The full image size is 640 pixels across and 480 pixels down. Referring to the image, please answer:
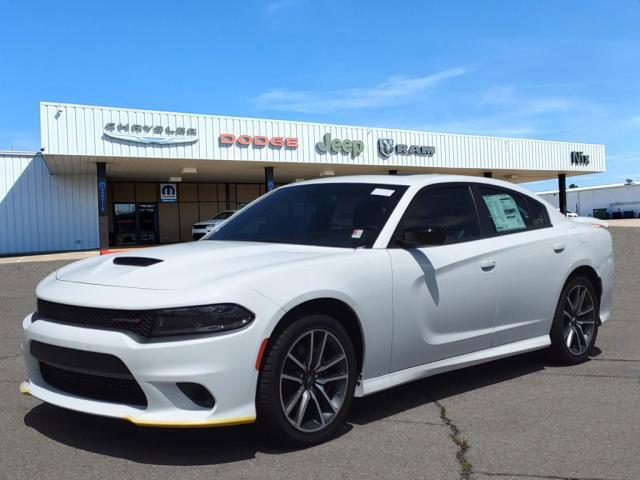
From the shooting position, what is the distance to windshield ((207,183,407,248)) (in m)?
4.33

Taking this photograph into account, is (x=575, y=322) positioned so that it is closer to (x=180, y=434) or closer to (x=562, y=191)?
(x=180, y=434)

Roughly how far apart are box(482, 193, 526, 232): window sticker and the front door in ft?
0.77

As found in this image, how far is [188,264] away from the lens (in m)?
3.69

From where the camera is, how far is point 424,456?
11.4 feet

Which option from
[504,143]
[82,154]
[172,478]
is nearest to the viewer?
[172,478]

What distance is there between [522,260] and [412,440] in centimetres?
190

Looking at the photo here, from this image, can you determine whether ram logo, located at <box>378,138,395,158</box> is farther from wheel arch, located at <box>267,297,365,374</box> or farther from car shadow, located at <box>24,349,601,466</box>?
wheel arch, located at <box>267,297,365,374</box>

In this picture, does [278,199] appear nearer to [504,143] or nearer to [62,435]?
[62,435]

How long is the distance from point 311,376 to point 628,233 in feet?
31.3

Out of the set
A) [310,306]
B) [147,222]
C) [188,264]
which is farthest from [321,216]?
[147,222]

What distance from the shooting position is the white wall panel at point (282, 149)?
2183 centimetres

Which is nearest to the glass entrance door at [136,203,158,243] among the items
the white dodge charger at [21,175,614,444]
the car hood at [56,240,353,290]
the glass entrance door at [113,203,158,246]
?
the glass entrance door at [113,203,158,246]

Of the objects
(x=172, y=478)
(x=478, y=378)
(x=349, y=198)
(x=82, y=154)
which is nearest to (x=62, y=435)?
(x=172, y=478)

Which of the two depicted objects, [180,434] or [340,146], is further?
[340,146]
